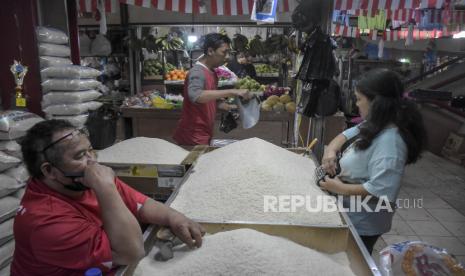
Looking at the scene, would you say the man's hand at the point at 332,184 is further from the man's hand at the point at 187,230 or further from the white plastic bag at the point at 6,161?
the white plastic bag at the point at 6,161

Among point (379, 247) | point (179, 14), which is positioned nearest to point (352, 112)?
point (179, 14)

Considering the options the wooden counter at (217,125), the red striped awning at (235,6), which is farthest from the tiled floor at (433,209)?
the red striped awning at (235,6)

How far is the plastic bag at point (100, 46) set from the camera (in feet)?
18.2

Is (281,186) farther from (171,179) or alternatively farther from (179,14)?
(179,14)

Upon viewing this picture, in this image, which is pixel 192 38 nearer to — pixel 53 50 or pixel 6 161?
pixel 53 50

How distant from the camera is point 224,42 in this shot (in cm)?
300

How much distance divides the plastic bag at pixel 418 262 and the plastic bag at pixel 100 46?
4.99m

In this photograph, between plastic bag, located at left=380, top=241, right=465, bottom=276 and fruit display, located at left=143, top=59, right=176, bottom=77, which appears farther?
fruit display, located at left=143, top=59, right=176, bottom=77

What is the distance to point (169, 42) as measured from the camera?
252 inches

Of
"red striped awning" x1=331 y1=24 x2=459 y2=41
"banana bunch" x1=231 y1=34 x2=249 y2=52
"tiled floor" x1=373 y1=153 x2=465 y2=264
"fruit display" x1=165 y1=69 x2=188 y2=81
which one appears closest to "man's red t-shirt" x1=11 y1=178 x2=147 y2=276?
"tiled floor" x1=373 y1=153 x2=465 y2=264

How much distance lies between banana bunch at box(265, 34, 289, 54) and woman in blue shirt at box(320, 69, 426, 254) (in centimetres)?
383

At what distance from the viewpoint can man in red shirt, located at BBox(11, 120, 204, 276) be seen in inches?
48.0

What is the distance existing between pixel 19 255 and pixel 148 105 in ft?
12.4

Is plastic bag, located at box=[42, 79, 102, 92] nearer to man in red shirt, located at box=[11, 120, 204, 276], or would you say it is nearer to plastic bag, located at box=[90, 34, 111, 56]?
man in red shirt, located at box=[11, 120, 204, 276]
